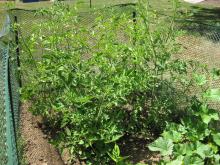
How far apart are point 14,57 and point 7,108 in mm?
2679

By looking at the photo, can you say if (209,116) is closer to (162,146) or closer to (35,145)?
(162,146)

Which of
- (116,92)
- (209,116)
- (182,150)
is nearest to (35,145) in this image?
(116,92)

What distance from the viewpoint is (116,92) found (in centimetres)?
396

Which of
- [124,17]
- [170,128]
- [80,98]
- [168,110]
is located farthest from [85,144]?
[124,17]

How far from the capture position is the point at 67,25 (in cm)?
470

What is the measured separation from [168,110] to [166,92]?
1.03ft

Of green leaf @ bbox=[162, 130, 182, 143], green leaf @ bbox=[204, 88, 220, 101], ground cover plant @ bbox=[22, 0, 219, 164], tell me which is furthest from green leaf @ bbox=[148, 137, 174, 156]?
green leaf @ bbox=[204, 88, 220, 101]

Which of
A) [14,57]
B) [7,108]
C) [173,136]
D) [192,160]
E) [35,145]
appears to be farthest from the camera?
[14,57]

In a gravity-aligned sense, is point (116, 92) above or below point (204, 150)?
above

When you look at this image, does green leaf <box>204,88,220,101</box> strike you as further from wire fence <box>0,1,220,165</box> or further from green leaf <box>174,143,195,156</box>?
wire fence <box>0,1,220,165</box>

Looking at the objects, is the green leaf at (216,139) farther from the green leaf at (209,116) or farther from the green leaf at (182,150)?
the green leaf at (182,150)

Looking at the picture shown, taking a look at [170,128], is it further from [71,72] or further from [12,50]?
[12,50]

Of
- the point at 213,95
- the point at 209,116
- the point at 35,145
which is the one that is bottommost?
the point at 35,145

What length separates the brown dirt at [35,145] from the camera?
4316 millimetres
